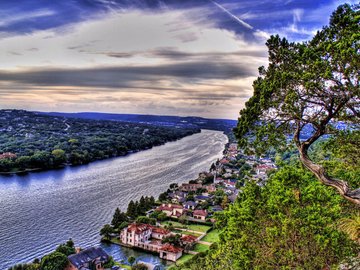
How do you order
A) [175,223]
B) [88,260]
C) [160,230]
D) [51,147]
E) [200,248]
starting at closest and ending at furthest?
[88,260], [200,248], [160,230], [175,223], [51,147]

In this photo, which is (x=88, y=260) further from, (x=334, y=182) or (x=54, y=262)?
(x=334, y=182)

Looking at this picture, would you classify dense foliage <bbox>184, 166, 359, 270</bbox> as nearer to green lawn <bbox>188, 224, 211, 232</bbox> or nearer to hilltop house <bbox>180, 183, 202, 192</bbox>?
green lawn <bbox>188, 224, 211, 232</bbox>

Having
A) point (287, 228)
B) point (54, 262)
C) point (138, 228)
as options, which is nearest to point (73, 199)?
point (138, 228)

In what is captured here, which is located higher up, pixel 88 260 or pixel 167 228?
pixel 88 260

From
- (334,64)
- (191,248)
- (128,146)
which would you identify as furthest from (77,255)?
(128,146)

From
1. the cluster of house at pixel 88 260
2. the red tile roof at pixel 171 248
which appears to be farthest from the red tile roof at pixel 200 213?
the cluster of house at pixel 88 260

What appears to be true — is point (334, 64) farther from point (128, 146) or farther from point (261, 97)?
point (128, 146)

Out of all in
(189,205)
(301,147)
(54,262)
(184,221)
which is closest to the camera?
Result: (301,147)
